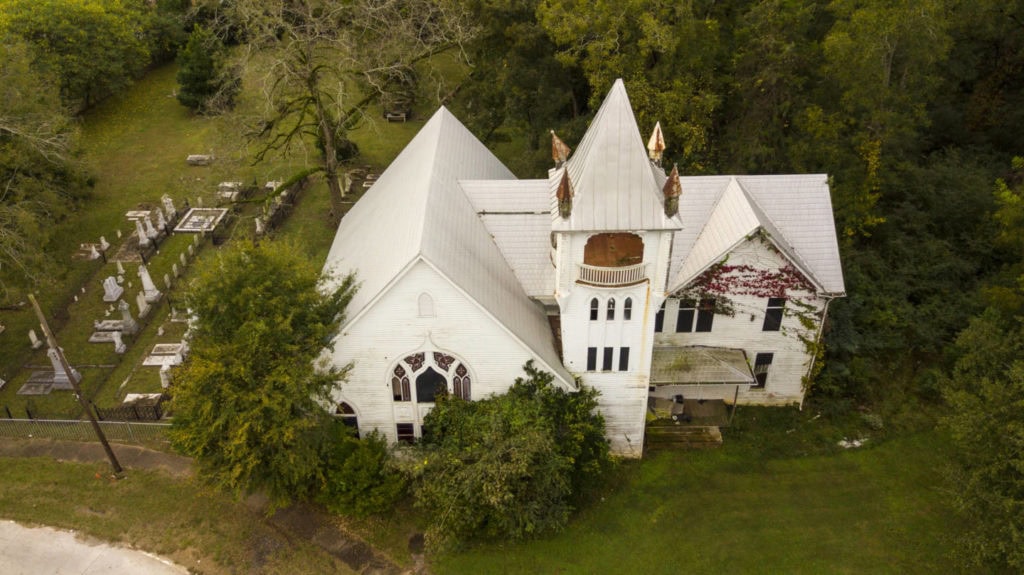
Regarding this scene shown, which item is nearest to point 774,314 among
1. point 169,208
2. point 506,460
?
point 506,460

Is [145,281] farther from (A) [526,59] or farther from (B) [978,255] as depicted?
(B) [978,255]

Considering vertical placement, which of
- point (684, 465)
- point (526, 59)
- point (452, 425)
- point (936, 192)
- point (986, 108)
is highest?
point (526, 59)

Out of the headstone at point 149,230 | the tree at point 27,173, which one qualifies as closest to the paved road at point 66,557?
the tree at point 27,173

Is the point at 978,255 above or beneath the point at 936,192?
beneath

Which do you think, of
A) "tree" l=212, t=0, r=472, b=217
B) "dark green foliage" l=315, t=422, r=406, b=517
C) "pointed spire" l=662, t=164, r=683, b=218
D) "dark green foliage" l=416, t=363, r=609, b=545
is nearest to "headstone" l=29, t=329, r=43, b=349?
"tree" l=212, t=0, r=472, b=217

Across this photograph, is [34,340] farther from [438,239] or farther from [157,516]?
[438,239]

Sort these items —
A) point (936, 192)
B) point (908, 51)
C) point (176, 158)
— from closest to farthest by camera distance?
point (908, 51) → point (936, 192) → point (176, 158)

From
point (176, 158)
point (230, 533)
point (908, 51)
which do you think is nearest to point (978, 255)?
point (908, 51)
